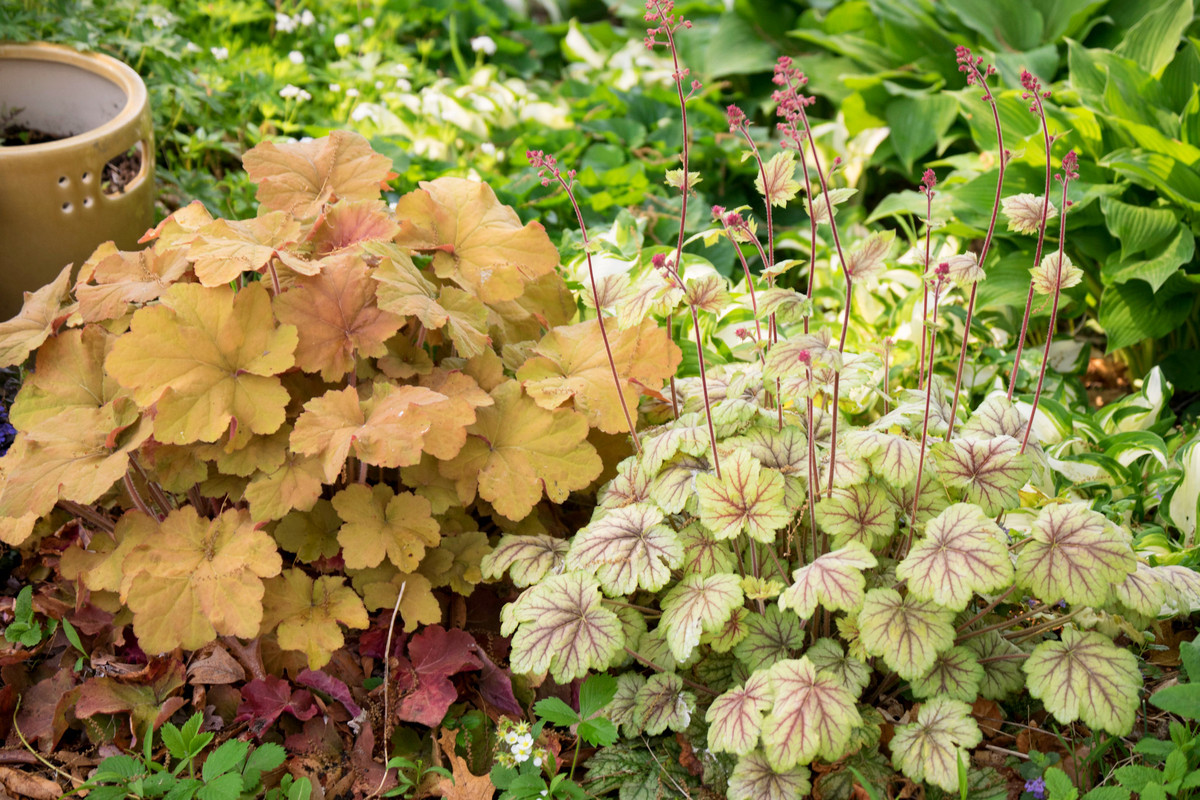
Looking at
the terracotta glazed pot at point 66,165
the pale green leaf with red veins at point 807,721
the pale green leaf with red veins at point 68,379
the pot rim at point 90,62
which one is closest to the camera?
the pale green leaf with red veins at point 807,721

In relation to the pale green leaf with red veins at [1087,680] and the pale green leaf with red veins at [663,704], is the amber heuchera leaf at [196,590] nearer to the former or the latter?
the pale green leaf with red veins at [663,704]

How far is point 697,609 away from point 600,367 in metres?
0.54

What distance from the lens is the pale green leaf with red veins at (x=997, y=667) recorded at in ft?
4.80

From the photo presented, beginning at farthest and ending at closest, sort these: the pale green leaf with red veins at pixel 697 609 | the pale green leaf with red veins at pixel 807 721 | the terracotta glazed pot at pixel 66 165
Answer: the terracotta glazed pot at pixel 66 165, the pale green leaf with red veins at pixel 697 609, the pale green leaf with red veins at pixel 807 721

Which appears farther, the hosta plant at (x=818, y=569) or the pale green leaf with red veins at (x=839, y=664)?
the pale green leaf with red veins at (x=839, y=664)


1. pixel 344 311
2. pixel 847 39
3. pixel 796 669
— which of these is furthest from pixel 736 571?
pixel 847 39

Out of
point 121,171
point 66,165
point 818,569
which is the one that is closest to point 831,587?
point 818,569

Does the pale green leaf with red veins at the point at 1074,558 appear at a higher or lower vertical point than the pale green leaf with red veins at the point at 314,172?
lower

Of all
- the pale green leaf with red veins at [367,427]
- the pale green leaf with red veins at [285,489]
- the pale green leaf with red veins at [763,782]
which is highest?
the pale green leaf with red veins at [367,427]

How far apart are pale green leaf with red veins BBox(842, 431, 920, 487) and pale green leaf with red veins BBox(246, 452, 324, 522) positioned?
2.81 ft

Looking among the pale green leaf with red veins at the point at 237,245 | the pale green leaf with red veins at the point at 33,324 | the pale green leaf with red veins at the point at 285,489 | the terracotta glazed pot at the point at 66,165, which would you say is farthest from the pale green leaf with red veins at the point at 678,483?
the terracotta glazed pot at the point at 66,165

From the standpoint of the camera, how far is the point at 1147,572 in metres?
1.37

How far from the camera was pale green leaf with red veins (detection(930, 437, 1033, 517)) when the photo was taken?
1.42 m

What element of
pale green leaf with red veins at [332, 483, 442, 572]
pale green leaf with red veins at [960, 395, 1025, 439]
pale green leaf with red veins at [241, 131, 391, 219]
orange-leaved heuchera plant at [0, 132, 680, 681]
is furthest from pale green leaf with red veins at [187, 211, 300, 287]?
pale green leaf with red veins at [960, 395, 1025, 439]
